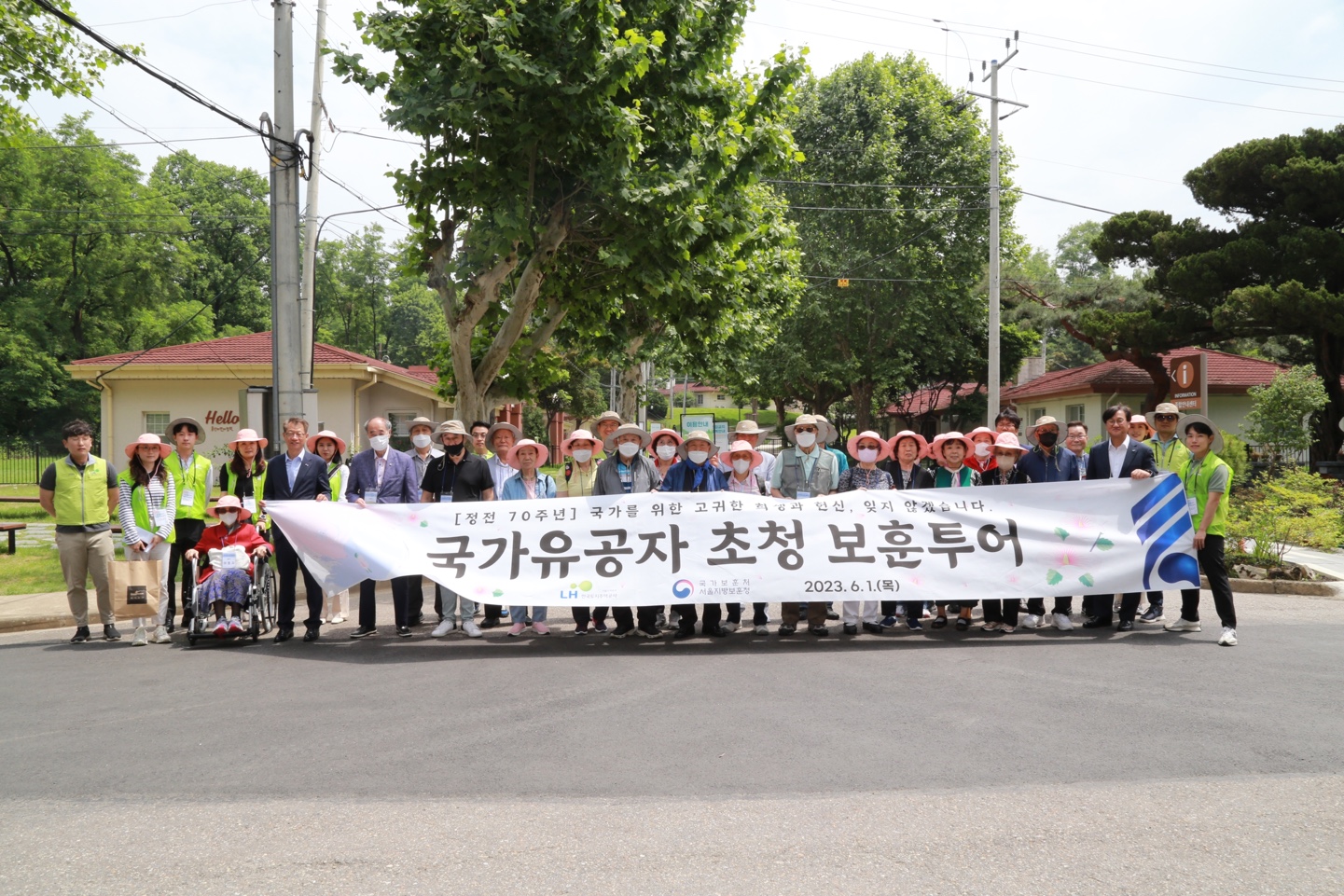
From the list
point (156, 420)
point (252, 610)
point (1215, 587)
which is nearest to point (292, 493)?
point (252, 610)

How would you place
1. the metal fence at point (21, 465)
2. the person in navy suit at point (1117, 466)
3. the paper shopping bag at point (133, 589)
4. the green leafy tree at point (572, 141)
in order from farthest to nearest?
the metal fence at point (21, 465)
the green leafy tree at point (572, 141)
the person in navy suit at point (1117, 466)
the paper shopping bag at point (133, 589)

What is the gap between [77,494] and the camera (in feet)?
27.7

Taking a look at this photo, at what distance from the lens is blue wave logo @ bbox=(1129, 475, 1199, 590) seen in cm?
849

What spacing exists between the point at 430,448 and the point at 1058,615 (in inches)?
244

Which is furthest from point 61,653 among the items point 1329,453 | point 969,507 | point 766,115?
point 1329,453

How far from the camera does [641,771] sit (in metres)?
4.91

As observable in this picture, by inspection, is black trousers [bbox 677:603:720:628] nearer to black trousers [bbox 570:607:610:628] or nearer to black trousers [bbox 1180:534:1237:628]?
black trousers [bbox 570:607:610:628]

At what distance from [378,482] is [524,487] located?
1.42 m

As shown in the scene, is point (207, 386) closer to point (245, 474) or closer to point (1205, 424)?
point (245, 474)

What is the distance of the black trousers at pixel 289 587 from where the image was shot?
8.55 m

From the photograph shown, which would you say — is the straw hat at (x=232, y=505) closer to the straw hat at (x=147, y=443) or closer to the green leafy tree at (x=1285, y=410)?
the straw hat at (x=147, y=443)

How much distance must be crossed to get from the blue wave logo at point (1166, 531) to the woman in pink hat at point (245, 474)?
8097mm

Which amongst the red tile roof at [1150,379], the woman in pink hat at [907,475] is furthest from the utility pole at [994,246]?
the woman in pink hat at [907,475]

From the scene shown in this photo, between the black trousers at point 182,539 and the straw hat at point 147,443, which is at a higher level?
the straw hat at point 147,443
